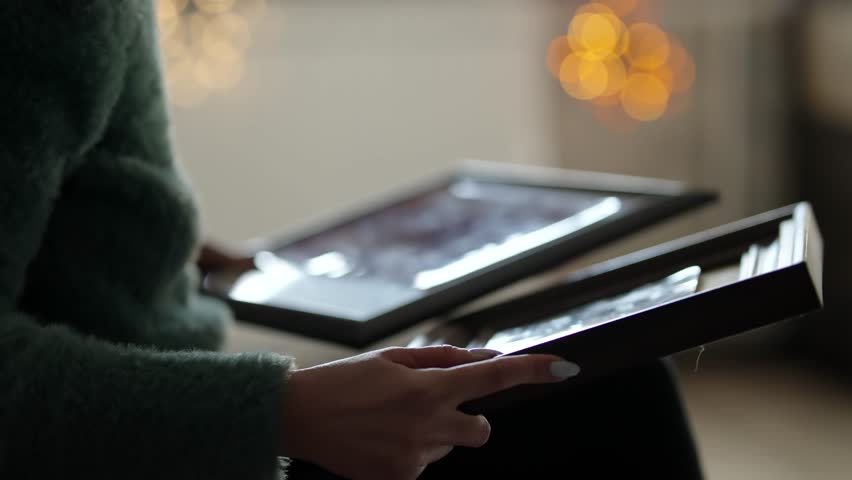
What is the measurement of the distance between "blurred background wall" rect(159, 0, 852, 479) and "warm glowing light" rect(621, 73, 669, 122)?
0.06 feet

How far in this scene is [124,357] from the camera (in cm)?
46

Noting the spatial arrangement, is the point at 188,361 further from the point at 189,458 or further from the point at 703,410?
the point at 703,410

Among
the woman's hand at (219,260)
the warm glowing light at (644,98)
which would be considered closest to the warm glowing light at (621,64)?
the warm glowing light at (644,98)

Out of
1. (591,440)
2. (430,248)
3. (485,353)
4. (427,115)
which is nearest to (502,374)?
(485,353)

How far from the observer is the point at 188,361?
46 centimetres

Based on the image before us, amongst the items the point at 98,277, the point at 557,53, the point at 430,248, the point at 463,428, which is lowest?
the point at 463,428

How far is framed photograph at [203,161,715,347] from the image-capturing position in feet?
2.18

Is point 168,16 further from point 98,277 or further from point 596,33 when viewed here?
point 98,277

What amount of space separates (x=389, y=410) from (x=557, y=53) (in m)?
1.55

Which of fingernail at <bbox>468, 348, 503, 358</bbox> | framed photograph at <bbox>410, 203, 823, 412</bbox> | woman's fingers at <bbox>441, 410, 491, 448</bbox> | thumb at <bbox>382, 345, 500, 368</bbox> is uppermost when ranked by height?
framed photograph at <bbox>410, 203, 823, 412</bbox>

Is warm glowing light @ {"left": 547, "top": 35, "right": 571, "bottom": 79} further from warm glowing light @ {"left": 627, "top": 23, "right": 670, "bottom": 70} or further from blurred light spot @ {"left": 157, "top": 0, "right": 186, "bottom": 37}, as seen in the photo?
blurred light spot @ {"left": 157, "top": 0, "right": 186, "bottom": 37}

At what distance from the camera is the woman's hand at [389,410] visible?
1.40 feet

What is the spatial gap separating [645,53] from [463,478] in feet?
4.74

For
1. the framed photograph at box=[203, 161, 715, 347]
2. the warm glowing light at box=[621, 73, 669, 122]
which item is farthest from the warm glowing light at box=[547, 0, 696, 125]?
the framed photograph at box=[203, 161, 715, 347]
